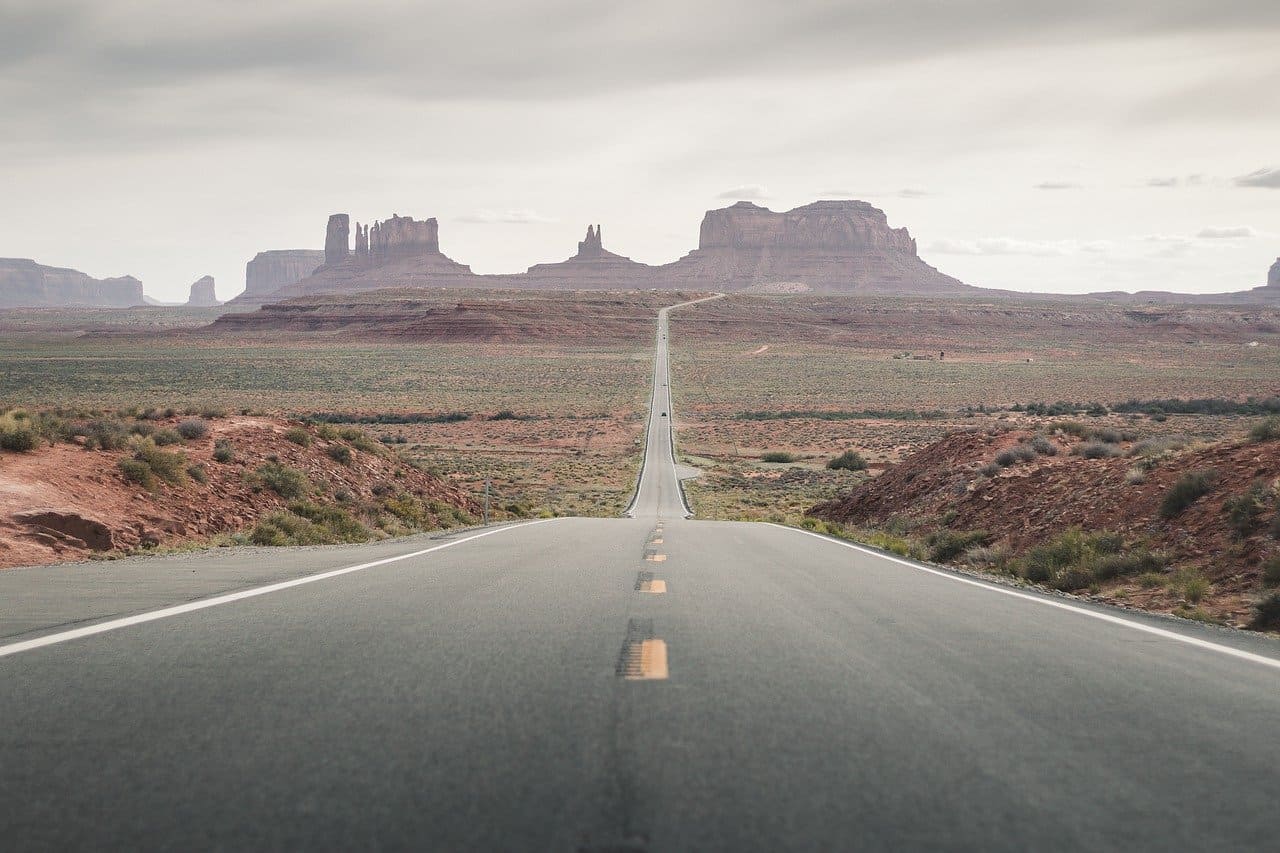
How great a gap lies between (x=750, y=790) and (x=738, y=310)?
7000 inches

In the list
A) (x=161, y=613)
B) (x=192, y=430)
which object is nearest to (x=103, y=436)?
(x=192, y=430)

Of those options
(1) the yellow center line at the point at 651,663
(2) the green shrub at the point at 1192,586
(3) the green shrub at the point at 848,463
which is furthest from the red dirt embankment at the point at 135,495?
(3) the green shrub at the point at 848,463

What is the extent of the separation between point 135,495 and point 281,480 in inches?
166

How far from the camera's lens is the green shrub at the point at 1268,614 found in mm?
9541

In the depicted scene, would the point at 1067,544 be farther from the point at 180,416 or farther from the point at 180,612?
the point at 180,416

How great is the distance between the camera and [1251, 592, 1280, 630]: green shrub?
376 inches

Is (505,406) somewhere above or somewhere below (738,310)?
below

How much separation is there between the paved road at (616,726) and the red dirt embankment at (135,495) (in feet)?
21.1

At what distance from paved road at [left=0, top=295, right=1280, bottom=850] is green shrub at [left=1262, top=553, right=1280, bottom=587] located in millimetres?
3215

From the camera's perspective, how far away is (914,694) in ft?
17.0

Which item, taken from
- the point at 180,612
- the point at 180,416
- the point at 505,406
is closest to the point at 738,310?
the point at 505,406

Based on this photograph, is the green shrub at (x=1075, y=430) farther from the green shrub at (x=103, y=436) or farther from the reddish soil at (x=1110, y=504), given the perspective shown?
the green shrub at (x=103, y=436)

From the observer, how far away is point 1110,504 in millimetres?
16250

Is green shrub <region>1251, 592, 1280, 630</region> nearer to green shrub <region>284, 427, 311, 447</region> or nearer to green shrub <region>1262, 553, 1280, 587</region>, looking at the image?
green shrub <region>1262, 553, 1280, 587</region>
